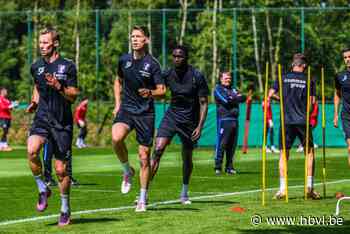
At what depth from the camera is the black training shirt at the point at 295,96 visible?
16375 millimetres

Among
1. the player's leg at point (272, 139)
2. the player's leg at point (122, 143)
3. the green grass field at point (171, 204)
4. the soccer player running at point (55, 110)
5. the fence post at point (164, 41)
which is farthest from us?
the fence post at point (164, 41)

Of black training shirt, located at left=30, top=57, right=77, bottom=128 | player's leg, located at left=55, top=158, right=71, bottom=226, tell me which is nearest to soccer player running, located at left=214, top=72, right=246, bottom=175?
player's leg, located at left=55, top=158, right=71, bottom=226

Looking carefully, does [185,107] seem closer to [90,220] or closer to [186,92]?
[186,92]

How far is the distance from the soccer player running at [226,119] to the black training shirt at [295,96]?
6863mm

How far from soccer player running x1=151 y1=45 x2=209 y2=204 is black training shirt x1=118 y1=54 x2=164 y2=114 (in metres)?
1.41

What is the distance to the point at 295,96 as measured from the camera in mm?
16375

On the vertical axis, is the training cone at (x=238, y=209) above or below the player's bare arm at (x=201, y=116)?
below

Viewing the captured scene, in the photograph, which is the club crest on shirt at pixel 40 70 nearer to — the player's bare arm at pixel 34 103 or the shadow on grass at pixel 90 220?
the player's bare arm at pixel 34 103

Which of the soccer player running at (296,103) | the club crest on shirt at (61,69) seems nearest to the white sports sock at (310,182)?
the soccer player running at (296,103)

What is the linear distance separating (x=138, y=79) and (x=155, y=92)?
35 cm

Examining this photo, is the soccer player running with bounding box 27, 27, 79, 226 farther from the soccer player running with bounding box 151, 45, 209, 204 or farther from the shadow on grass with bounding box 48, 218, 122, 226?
the soccer player running with bounding box 151, 45, 209, 204

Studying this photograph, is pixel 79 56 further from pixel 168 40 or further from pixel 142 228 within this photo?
pixel 142 228

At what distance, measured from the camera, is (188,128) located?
15578 mm

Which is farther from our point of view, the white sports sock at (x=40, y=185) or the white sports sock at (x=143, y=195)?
the white sports sock at (x=143, y=195)
